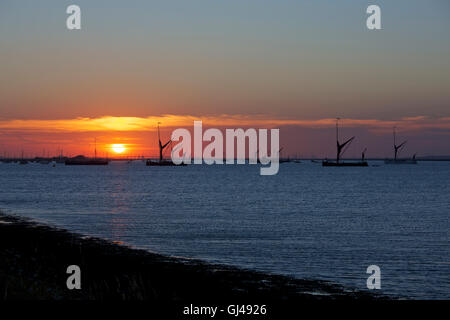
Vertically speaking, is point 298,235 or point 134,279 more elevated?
point 134,279

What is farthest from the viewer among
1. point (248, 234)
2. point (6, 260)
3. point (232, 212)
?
point (232, 212)

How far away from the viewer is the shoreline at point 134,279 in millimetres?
17719

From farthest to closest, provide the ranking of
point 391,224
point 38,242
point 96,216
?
point 96,216 < point 391,224 < point 38,242

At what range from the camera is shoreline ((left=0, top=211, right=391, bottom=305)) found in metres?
17.7

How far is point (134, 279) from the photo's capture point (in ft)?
61.8

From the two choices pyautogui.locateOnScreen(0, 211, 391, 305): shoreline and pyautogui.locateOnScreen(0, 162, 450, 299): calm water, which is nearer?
pyautogui.locateOnScreen(0, 211, 391, 305): shoreline

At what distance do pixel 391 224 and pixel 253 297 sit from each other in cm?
3202

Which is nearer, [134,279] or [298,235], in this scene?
[134,279]

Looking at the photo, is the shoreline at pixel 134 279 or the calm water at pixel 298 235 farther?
the calm water at pixel 298 235

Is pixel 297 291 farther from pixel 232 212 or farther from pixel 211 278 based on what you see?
pixel 232 212

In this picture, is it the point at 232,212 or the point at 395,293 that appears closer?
the point at 395,293
